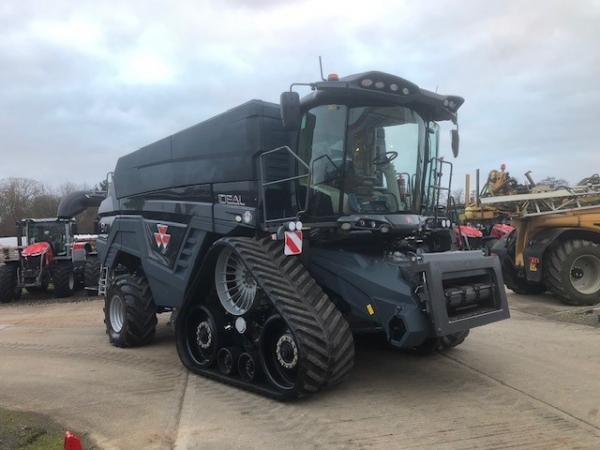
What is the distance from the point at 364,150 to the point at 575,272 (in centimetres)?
737

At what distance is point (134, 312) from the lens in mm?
7621

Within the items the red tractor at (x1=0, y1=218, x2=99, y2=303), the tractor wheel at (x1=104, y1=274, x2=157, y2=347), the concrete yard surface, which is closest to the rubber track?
the concrete yard surface

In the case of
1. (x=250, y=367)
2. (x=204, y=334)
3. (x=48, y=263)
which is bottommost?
(x=250, y=367)

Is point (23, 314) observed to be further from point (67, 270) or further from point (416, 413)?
point (416, 413)

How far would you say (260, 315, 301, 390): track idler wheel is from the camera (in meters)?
4.86

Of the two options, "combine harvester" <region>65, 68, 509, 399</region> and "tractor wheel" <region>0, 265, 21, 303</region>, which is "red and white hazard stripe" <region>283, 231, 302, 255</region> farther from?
"tractor wheel" <region>0, 265, 21, 303</region>

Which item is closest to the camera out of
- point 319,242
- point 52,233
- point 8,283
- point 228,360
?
point 319,242

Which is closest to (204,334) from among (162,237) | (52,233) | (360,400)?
(162,237)

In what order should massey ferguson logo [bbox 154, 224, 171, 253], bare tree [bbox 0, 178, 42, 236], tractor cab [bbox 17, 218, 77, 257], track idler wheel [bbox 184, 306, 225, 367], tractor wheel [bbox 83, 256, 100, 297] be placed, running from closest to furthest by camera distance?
track idler wheel [bbox 184, 306, 225, 367] → massey ferguson logo [bbox 154, 224, 171, 253] → tractor wheel [bbox 83, 256, 100, 297] → tractor cab [bbox 17, 218, 77, 257] → bare tree [bbox 0, 178, 42, 236]

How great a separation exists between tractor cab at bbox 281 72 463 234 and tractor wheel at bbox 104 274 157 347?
338 cm

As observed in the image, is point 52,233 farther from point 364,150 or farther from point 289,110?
point 364,150

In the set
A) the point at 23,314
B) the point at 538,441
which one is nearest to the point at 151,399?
the point at 538,441

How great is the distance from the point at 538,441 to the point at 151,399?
11.9 ft

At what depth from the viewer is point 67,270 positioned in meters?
15.5
